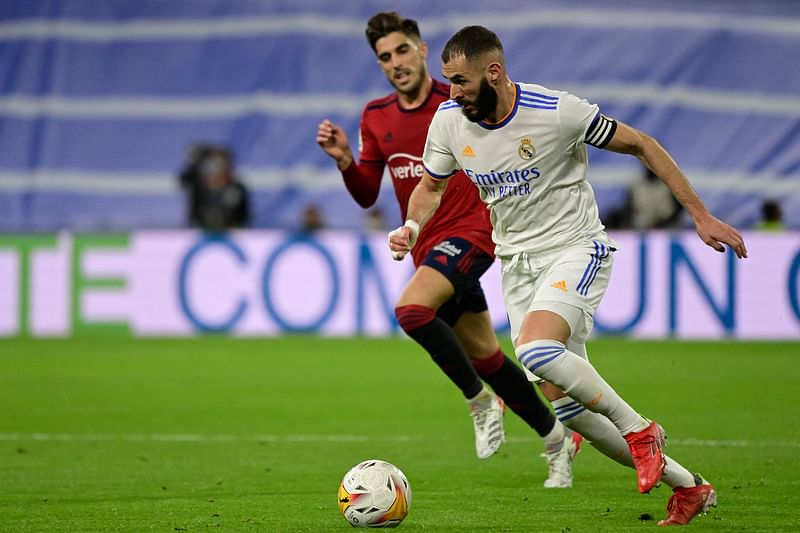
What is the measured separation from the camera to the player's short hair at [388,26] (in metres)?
7.54

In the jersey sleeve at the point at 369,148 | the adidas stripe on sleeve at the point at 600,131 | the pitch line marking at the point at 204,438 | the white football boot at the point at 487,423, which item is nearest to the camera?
the adidas stripe on sleeve at the point at 600,131

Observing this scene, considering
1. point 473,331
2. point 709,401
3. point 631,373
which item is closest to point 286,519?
point 473,331

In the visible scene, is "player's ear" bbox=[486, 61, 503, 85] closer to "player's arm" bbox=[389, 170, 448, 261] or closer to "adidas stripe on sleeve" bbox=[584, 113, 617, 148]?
"adidas stripe on sleeve" bbox=[584, 113, 617, 148]

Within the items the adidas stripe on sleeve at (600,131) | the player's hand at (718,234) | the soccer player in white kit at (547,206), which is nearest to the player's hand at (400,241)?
the soccer player in white kit at (547,206)

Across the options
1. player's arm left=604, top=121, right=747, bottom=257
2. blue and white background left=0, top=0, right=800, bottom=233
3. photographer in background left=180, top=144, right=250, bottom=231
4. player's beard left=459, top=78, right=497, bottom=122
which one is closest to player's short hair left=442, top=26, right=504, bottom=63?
player's beard left=459, top=78, right=497, bottom=122

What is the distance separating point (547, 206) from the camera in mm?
5867

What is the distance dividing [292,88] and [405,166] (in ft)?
39.8

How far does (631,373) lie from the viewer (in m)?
12.1

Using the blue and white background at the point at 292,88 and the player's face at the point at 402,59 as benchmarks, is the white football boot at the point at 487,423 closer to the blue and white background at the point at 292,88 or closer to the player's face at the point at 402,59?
the player's face at the point at 402,59

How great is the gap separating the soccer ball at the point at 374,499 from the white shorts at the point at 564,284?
2.41 feet

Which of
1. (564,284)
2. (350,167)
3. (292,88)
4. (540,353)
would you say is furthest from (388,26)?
(292,88)

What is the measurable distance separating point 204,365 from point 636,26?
8494 millimetres

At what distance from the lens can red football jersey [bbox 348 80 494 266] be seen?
7.34 m

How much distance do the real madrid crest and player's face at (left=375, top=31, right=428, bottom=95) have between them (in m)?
1.82
